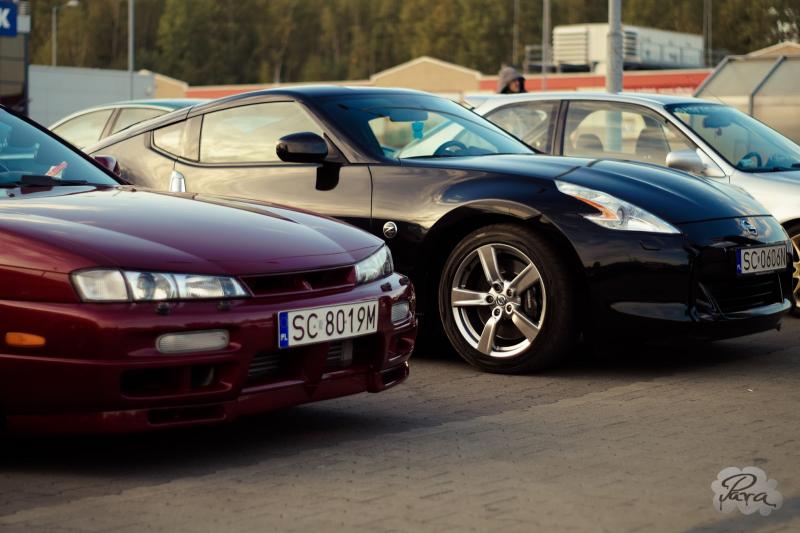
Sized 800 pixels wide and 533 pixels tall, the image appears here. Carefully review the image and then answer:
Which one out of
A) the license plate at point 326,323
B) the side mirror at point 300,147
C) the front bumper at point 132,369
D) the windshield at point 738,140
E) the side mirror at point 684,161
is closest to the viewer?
the front bumper at point 132,369

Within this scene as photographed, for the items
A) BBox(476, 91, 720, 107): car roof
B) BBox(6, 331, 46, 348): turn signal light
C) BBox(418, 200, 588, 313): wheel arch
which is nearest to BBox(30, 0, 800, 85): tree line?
BBox(476, 91, 720, 107): car roof

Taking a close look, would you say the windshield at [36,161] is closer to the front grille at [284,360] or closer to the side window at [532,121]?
the front grille at [284,360]

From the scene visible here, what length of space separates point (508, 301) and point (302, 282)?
207 cm

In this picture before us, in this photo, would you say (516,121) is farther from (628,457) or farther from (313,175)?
(628,457)

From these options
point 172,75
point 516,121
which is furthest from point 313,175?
point 172,75

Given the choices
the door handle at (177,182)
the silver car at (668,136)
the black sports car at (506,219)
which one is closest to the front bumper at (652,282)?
the black sports car at (506,219)

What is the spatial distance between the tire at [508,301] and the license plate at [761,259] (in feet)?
2.86

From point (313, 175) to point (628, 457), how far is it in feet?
9.74

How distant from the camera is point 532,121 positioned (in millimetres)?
9734

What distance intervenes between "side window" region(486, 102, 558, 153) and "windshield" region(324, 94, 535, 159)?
193 centimetres

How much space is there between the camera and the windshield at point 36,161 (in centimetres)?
545

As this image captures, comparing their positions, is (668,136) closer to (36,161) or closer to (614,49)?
(36,161)

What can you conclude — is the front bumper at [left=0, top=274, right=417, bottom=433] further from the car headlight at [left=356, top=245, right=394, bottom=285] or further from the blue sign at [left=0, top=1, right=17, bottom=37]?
the blue sign at [left=0, top=1, right=17, bottom=37]

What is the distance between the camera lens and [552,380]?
650cm
